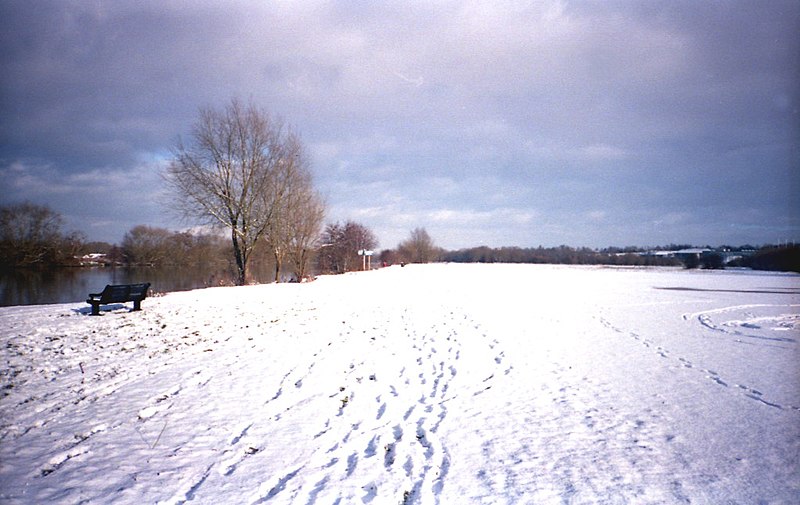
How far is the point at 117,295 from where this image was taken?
11.0 m

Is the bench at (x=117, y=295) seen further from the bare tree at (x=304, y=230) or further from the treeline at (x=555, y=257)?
the treeline at (x=555, y=257)

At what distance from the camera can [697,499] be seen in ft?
8.96

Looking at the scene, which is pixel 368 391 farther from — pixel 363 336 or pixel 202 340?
pixel 202 340


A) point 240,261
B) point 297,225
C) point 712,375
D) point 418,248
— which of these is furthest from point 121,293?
point 418,248

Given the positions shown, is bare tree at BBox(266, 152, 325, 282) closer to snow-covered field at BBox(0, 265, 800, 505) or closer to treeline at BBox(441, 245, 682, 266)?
snow-covered field at BBox(0, 265, 800, 505)

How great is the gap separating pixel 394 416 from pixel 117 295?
10.9 m

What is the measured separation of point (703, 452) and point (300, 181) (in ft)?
89.7

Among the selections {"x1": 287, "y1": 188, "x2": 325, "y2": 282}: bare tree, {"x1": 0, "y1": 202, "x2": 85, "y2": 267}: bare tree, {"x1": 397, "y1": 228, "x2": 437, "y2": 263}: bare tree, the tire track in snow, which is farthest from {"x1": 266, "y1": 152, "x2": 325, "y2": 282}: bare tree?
{"x1": 397, "y1": 228, "x2": 437, "y2": 263}: bare tree

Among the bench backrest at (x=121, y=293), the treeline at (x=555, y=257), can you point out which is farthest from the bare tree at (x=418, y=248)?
the bench backrest at (x=121, y=293)

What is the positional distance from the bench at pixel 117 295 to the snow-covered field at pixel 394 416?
1725 millimetres

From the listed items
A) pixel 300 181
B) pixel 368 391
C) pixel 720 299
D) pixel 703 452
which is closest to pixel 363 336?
pixel 368 391

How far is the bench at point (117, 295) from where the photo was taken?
34.9ft

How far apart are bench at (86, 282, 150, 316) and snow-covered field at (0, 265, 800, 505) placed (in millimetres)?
1725

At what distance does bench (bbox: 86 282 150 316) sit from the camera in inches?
419
